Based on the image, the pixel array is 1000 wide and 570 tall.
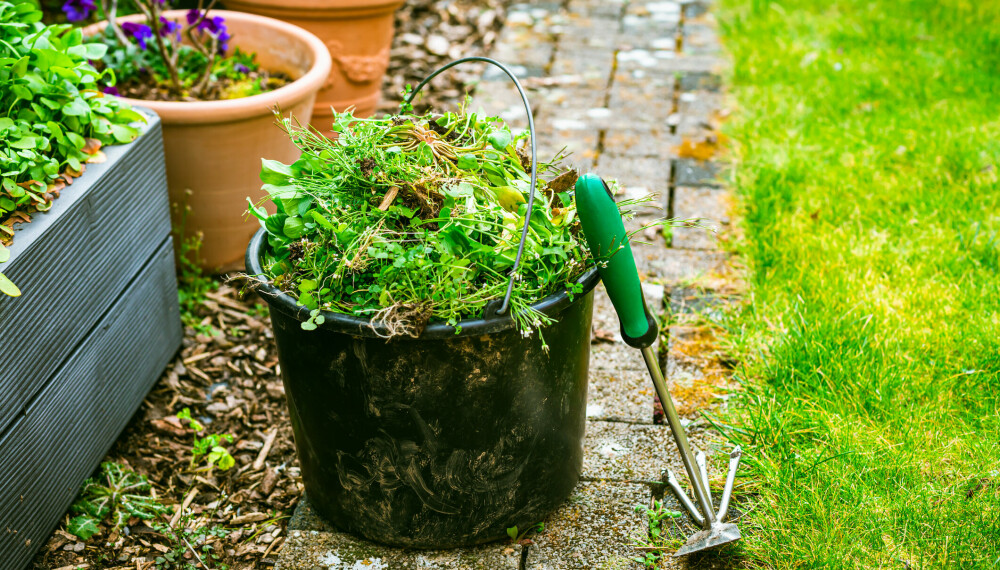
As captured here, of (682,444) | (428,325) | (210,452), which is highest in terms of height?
(428,325)

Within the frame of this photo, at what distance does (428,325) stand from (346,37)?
Result: 223 cm

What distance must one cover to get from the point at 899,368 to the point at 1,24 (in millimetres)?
2530

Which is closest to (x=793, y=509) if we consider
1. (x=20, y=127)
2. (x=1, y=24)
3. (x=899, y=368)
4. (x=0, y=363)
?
(x=899, y=368)

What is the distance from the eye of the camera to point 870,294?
2.73 meters

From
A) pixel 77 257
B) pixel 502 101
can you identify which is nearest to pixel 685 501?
pixel 77 257

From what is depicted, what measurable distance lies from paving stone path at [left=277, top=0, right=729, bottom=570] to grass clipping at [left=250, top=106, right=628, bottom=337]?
65cm

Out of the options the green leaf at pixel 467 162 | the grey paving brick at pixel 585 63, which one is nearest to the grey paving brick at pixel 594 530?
the green leaf at pixel 467 162

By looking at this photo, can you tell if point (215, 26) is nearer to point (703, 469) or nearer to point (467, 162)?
point (467, 162)

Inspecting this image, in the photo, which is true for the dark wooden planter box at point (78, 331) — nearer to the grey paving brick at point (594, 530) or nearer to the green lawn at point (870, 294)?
the grey paving brick at point (594, 530)

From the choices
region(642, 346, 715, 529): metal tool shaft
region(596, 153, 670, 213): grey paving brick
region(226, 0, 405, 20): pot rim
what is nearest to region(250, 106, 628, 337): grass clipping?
region(642, 346, 715, 529): metal tool shaft

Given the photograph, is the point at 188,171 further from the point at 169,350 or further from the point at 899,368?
the point at 899,368

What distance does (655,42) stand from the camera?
192 inches

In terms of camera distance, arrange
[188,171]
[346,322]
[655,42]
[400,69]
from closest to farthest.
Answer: [346,322], [188,171], [400,69], [655,42]

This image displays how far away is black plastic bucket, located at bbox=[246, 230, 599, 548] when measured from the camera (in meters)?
1.70
